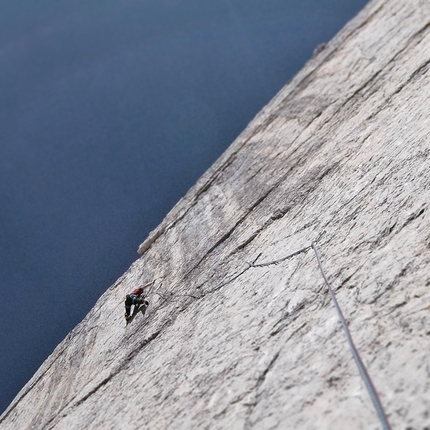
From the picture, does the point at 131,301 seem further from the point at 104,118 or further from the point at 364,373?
the point at 104,118

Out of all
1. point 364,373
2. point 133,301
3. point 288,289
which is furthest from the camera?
point 133,301

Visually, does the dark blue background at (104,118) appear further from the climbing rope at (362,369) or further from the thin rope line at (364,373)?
the thin rope line at (364,373)

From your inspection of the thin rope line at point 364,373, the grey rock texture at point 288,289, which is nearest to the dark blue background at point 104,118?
the grey rock texture at point 288,289

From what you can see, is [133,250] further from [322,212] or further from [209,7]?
[209,7]

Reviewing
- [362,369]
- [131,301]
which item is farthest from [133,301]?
[362,369]

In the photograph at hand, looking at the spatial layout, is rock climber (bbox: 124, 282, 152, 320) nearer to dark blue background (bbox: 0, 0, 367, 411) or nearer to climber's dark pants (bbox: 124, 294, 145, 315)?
climber's dark pants (bbox: 124, 294, 145, 315)

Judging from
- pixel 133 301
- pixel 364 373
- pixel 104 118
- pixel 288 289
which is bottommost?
pixel 364 373

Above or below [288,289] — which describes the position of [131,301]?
above
